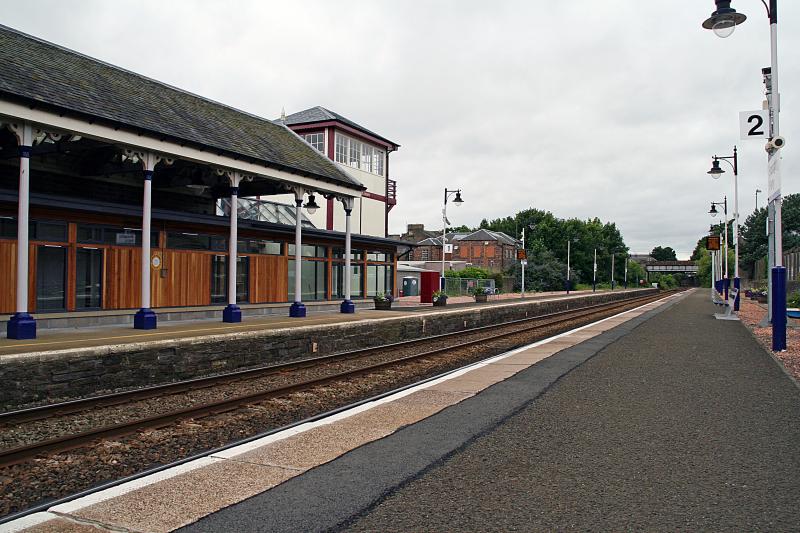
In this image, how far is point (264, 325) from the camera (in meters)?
16.5

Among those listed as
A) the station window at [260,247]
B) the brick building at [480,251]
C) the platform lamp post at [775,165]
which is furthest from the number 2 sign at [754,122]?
the brick building at [480,251]

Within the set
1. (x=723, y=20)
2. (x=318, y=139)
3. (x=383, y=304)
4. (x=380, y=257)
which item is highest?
(x=318, y=139)

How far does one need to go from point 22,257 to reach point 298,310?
9733mm

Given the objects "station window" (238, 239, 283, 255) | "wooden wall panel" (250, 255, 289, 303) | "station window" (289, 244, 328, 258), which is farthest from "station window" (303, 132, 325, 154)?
"wooden wall panel" (250, 255, 289, 303)

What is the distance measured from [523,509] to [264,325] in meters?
12.8

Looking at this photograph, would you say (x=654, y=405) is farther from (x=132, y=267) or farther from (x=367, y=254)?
(x=367, y=254)

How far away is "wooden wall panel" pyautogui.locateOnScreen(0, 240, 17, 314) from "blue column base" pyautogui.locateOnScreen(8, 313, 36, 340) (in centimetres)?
255

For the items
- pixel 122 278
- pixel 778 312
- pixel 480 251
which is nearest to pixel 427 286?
pixel 122 278

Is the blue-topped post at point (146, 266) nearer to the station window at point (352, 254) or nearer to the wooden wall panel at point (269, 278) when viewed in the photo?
the wooden wall panel at point (269, 278)

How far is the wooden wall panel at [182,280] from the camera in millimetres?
18453

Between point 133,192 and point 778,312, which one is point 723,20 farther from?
point 133,192

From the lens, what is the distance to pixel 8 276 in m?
14.6

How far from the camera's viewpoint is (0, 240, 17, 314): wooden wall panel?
1439 cm

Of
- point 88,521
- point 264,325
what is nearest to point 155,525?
point 88,521
